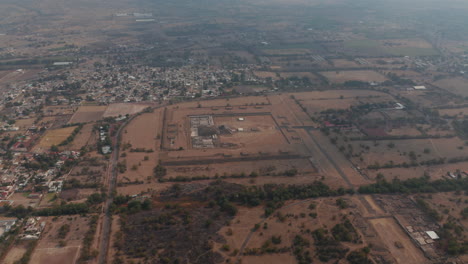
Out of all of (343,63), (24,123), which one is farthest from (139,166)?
(343,63)

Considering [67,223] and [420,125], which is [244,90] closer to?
[420,125]

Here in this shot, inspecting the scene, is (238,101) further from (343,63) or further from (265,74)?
(343,63)

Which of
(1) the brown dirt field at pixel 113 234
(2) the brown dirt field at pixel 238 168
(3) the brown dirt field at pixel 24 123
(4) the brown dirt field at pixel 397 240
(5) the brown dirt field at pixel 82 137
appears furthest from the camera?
(3) the brown dirt field at pixel 24 123

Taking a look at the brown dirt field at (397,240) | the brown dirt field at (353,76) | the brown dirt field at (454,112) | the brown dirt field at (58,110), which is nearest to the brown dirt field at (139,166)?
the brown dirt field at (58,110)

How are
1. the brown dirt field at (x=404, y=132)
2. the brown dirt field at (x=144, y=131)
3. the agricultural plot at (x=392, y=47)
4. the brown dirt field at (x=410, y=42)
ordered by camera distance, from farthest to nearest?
the brown dirt field at (x=410, y=42), the agricultural plot at (x=392, y=47), the brown dirt field at (x=404, y=132), the brown dirt field at (x=144, y=131)

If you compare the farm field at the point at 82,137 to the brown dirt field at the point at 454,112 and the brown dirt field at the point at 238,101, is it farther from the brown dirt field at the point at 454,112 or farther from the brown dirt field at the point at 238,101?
the brown dirt field at the point at 454,112

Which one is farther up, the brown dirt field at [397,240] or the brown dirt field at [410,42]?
the brown dirt field at [410,42]
